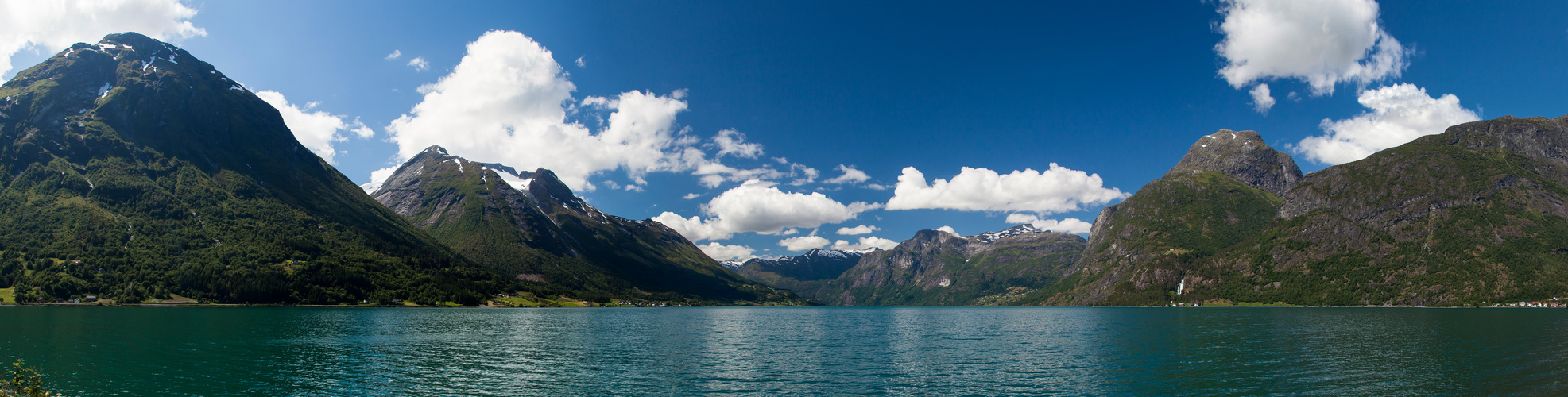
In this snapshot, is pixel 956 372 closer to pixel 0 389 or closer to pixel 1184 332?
pixel 0 389

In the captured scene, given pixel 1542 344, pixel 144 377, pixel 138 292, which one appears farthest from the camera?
pixel 138 292

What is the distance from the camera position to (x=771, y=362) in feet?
213

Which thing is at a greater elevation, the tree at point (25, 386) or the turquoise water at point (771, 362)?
the tree at point (25, 386)

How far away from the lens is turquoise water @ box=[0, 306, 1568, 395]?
46.9 m

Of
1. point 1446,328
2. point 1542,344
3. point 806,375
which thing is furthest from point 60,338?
point 1446,328

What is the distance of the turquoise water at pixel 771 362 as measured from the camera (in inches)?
1845

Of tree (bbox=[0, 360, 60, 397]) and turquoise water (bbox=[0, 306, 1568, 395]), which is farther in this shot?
turquoise water (bbox=[0, 306, 1568, 395])

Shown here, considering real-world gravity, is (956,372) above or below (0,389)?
below

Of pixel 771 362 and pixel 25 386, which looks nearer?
pixel 25 386

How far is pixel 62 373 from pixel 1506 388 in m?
110

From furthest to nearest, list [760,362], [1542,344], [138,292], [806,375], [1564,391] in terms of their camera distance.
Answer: [138,292] → [1542,344] → [760,362] → [806,375] → [1564,391]

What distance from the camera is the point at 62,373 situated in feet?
162

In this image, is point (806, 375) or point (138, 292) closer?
point (806, 375)

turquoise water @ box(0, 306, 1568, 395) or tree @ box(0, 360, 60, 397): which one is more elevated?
tree @ box(0, 360, 60, 397)
